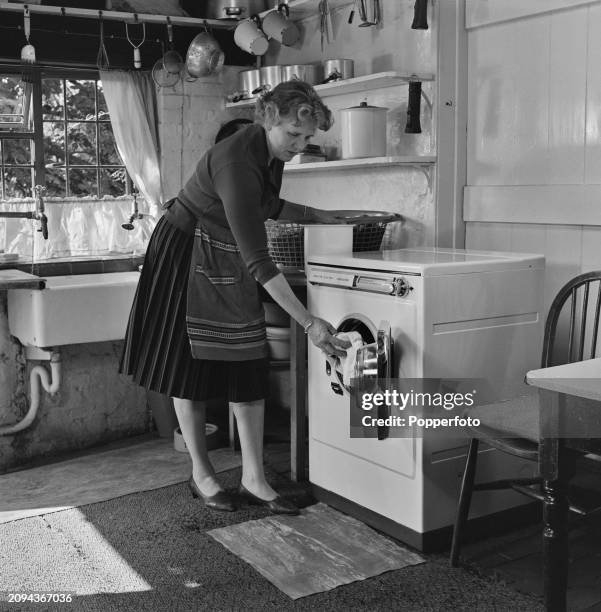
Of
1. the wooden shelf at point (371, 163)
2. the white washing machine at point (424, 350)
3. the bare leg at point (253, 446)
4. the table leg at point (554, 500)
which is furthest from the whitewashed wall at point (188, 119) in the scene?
the table leg at point (554, 500)

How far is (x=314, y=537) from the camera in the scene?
2.96 meters

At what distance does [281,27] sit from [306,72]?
239 millimetres

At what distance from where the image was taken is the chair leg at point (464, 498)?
8.74ft

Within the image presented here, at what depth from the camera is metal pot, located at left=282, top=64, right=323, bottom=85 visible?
4.02m

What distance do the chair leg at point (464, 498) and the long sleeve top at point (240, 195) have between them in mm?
873

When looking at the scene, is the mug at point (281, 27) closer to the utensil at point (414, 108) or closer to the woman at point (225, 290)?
the utensil at point (414, 108)

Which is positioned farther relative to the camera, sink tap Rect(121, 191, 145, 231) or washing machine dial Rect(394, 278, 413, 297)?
sink tap Rect(121, 191, 145, 231)

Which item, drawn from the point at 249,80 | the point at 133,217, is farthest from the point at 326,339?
the point at 249,80

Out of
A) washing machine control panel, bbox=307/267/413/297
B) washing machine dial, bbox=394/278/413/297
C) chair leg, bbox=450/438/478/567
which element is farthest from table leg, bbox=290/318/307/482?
chair leg, bbox=450/438/478/567

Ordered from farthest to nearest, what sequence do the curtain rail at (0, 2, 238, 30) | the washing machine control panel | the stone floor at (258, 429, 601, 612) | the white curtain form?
the white curtain < the curtain rail at (0, 2, 238, 30) < the washing machine control panel < the stone floor at (258, 429, 601, 612)

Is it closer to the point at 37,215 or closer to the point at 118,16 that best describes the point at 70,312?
the point at 37,215

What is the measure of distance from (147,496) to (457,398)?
139 centimetres

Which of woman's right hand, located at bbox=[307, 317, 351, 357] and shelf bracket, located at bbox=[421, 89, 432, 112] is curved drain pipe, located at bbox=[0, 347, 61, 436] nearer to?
woman's right hand, located at bbox=[307, 317, 351, 357]

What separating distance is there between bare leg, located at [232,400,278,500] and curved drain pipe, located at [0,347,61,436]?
114 centimetres
